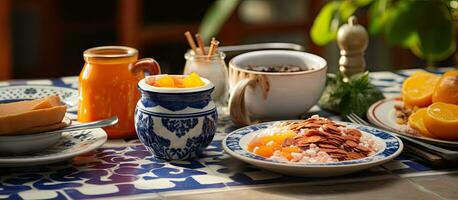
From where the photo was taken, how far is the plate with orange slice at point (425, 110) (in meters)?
1.38

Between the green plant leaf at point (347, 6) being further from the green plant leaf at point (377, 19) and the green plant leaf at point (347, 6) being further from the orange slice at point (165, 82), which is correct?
the orange slice at point (165, 82)

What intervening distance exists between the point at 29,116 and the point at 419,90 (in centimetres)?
75

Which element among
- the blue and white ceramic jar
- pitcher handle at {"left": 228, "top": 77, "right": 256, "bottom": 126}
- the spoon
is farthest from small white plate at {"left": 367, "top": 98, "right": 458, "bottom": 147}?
the spoon

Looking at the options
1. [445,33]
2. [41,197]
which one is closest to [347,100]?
[41,197]

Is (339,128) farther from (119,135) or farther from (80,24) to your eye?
(80,24)

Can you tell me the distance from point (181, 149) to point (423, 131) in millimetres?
422

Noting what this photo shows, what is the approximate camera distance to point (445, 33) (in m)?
0.80

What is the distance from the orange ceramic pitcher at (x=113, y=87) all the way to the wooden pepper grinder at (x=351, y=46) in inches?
18.4

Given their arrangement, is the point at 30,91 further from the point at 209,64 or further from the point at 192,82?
the point at 192,82

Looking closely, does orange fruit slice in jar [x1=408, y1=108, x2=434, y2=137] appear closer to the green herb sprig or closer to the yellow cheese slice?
the green herb sprig

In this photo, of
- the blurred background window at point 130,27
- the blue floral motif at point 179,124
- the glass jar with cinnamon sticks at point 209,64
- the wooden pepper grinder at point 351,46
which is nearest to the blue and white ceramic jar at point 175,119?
the blue floral motif at point 179,124

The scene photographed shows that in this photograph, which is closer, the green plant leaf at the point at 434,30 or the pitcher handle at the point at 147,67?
the green plant leaf at the point at 434,30

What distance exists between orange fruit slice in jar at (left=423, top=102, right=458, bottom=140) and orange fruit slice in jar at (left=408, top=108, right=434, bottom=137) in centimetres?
2

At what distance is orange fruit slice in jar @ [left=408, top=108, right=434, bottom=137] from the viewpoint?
141 centimetres
